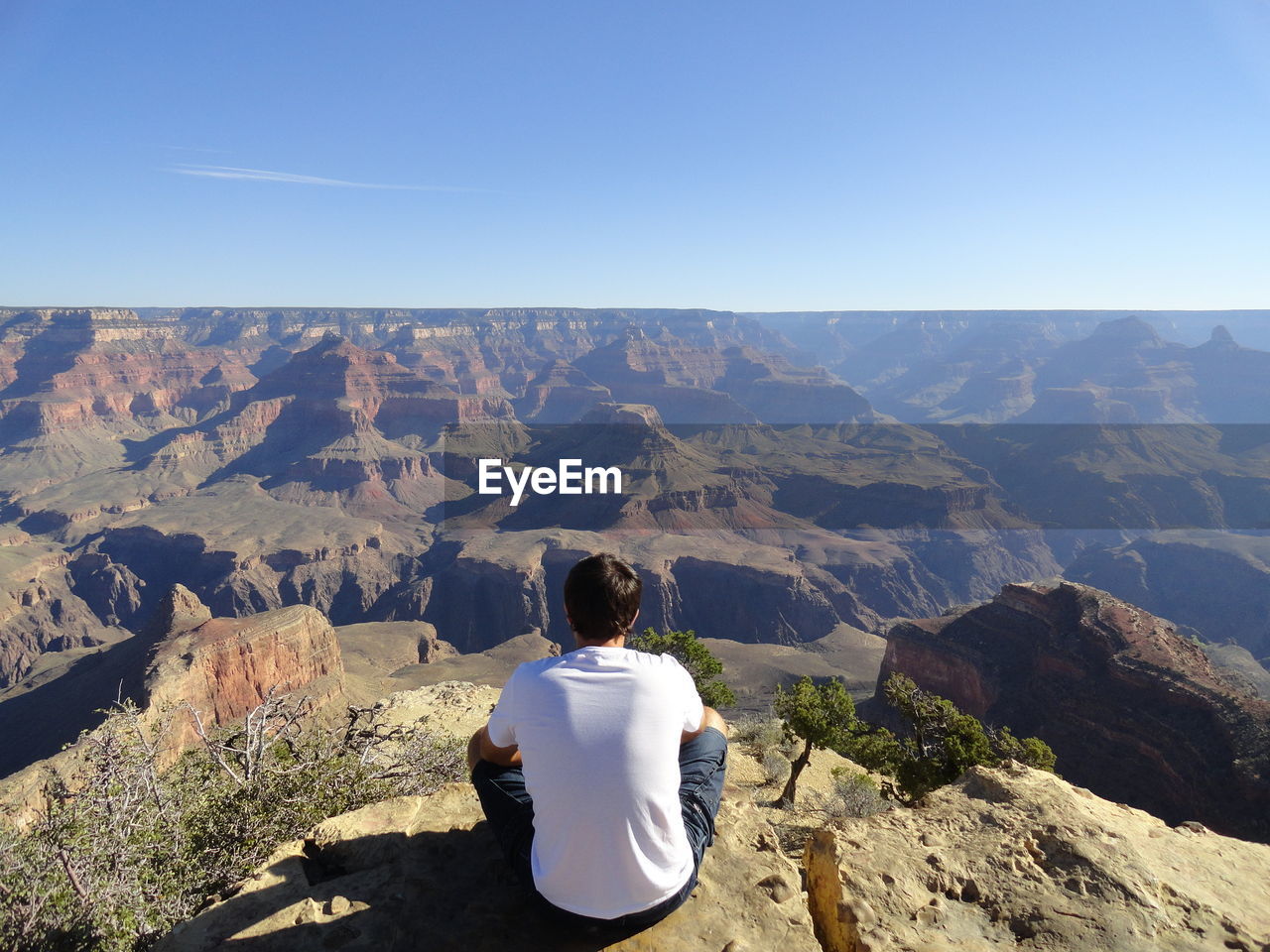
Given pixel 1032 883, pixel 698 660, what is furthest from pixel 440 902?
pixel 698 660

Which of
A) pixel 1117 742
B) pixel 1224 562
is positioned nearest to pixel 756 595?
pixel 1117 742

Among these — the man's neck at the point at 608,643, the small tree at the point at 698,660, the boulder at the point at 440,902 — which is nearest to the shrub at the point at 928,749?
the small tree at the point at 698,660

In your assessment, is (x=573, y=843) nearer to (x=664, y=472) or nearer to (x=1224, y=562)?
(x=664, y=472)

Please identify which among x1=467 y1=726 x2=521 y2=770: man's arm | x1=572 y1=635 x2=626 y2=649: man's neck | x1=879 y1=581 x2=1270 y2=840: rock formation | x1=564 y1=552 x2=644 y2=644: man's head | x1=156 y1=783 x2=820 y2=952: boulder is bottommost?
x1=879 y1=581 x2=1270 y2=840: rock formation

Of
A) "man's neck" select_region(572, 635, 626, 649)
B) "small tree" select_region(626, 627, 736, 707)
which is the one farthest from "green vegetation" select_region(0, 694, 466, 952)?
"small tree" select_region(626, 627, 736, 707)

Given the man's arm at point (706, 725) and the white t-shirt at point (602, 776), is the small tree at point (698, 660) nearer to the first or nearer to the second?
the man's arm at point (706, 725)

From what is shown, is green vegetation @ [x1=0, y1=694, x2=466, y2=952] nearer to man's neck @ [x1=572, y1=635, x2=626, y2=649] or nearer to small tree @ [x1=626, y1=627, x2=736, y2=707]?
man's neck @ [x1=572, y1=635, x2=626, y2=649]
